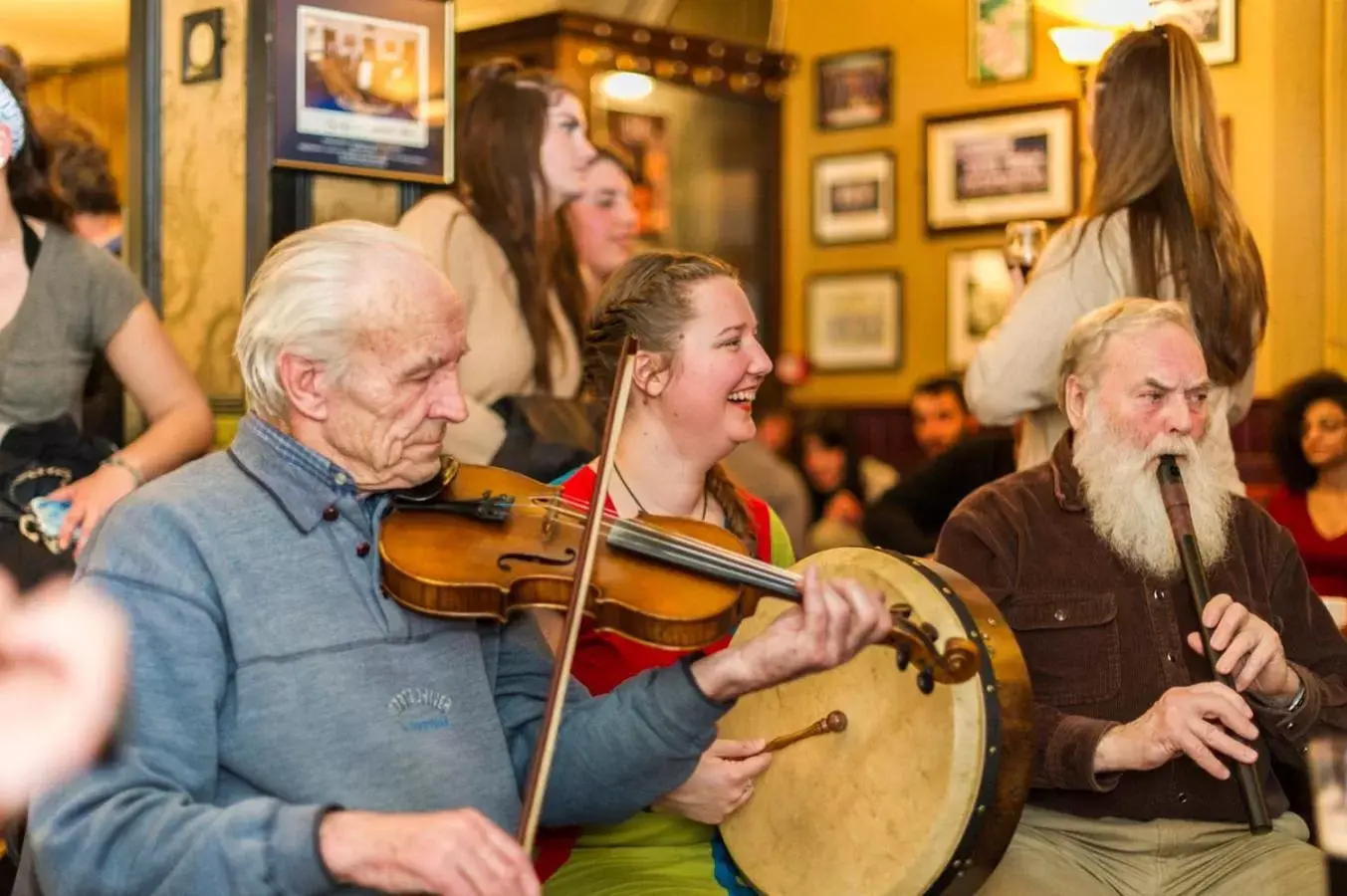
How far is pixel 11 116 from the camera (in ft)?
10.3

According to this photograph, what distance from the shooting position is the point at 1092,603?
2.76 metres

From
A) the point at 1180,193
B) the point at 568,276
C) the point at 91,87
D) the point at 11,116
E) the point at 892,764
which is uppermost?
the point at 91,87

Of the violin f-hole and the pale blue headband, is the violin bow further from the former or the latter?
the pale blue headband

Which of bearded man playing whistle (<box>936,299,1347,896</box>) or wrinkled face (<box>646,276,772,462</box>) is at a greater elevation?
wrinkled face (<box>646,276,772,462</box>)

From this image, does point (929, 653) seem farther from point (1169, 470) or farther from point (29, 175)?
point (29, 175)

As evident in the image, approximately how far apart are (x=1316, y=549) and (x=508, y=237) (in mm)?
2286

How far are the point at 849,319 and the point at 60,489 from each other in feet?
21.7

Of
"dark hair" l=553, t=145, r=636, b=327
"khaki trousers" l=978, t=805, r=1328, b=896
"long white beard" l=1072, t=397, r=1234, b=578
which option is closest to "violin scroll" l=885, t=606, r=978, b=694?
"khaki trousers" l=978, t=805, r=1328, b=896

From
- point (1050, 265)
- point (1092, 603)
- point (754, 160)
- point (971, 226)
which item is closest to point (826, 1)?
A: point (754, 160)

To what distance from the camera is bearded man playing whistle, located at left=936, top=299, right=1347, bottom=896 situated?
8.61 ft

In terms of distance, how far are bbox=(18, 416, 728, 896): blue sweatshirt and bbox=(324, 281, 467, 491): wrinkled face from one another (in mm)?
46

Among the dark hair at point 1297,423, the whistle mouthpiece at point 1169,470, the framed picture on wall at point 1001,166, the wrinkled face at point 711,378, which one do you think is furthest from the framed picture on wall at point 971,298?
the wrinkled face at point 711,378

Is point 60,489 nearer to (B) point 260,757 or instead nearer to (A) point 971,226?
(B) point 260,757

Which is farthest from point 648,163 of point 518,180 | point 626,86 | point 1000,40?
point 518,180
